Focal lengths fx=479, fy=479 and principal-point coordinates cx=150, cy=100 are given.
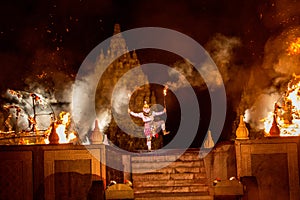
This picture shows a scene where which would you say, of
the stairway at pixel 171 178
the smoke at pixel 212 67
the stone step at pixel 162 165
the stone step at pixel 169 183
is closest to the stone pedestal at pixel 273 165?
the stairway at pixel 171 178

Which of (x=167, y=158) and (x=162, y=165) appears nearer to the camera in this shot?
(x=162, y=165)

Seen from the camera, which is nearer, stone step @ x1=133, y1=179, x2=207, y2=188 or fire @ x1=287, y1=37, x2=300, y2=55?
stone step @ x1=133, y1=179, x2=207, y2=188

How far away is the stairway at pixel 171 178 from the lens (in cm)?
1478

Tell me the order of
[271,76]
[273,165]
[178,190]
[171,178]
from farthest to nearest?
1. [271,76]
2. [171,178]
3. [178,190]
4. [273,165]

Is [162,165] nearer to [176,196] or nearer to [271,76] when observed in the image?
[176,196]

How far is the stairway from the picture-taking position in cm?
1478

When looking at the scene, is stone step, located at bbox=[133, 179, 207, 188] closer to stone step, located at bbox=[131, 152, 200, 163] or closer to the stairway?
the stairway

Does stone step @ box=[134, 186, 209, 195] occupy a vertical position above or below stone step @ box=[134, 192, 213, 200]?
above

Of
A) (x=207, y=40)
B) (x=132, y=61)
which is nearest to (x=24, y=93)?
(x=132, y=61)

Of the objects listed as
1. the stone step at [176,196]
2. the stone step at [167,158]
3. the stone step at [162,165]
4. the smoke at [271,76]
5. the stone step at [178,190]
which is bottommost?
the stone step at [176,196]

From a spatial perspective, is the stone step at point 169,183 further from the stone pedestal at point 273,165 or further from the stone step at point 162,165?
the stone pedestal at point 273,165

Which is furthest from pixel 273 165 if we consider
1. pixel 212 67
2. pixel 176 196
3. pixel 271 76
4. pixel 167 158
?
pixel 212 67

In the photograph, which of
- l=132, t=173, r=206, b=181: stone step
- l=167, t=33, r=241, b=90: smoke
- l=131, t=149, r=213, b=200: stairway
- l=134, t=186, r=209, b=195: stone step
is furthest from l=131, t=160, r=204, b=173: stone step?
l=167, t=33, r=241, b=90: smoke

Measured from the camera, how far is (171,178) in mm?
15781
